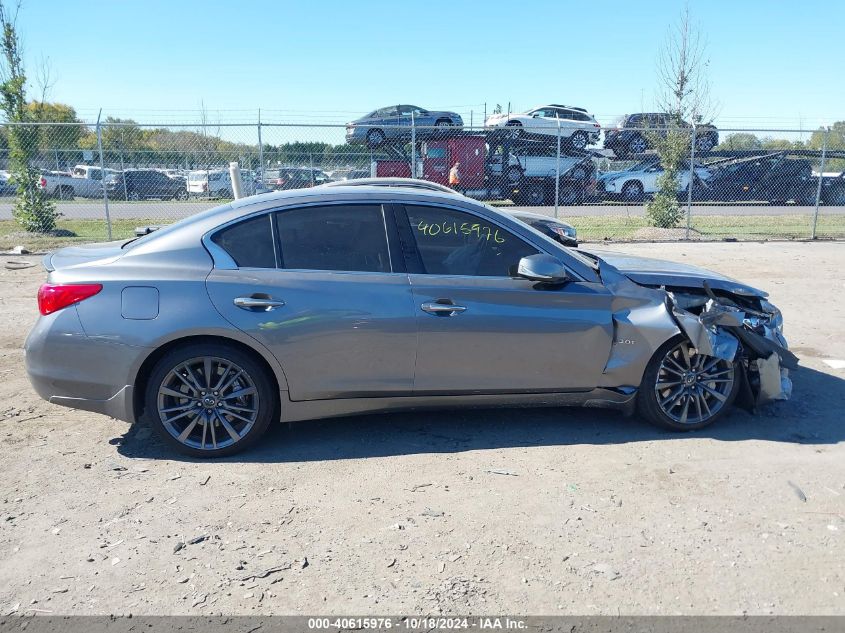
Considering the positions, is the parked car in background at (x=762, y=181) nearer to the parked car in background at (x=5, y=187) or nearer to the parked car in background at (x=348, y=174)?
the parked car in background at (x=348, y=174)

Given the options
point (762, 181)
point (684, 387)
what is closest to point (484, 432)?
point (684, 387)

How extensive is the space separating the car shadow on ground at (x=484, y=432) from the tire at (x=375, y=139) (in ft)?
51.5

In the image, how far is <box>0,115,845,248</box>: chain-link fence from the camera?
16.1m

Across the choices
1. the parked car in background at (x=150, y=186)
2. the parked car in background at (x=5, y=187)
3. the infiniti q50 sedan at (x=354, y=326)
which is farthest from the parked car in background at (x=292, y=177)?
the infiniti q50 sedan at (x=354, y=326)

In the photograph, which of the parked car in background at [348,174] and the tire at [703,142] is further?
the parked car in background at [348,174]

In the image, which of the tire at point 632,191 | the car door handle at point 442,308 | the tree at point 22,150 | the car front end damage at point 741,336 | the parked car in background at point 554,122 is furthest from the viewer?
the tire at point 632,191

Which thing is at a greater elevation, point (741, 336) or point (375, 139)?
point (375, 139)

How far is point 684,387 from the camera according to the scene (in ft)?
15.4

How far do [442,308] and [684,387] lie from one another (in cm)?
175

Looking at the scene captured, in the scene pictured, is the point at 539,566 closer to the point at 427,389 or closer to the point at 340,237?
the point at 427,389

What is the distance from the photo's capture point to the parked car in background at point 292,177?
58.0 feet

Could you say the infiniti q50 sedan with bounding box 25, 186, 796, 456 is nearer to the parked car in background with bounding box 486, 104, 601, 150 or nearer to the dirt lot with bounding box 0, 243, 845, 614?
the dirt lot with bounding box 0, 243, 845, 614

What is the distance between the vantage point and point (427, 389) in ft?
14.6

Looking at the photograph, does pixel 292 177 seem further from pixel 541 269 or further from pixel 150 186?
pixel 541 269
